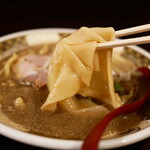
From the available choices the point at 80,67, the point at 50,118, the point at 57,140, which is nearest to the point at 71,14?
the point at 80,67

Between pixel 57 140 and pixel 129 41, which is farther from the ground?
pixel 129 41

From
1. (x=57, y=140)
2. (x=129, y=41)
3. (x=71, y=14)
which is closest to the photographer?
(x=57, y=140)

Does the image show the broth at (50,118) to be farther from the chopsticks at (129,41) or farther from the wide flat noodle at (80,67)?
the chopsticks at (129,41)

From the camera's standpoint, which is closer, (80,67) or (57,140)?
(57,140)

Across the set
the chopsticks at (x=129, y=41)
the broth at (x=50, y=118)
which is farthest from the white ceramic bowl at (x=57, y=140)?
the chopsticks at (x=129, y=41)

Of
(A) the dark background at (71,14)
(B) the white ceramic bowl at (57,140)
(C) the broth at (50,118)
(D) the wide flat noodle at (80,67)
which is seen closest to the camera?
(B) the white ceramic bowl at (57,140)

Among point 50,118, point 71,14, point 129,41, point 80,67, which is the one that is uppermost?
point 129,41

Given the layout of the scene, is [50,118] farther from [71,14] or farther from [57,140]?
[71,14]

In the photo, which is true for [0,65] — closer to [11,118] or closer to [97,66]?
[11,118]
